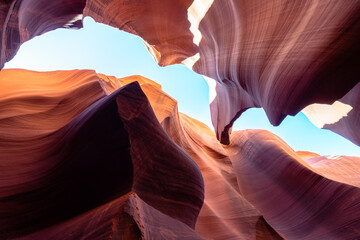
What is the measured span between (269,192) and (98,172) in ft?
14.1

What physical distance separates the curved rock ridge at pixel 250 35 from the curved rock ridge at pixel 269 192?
139 centimetres

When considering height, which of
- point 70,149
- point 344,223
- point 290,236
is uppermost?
point 70,149

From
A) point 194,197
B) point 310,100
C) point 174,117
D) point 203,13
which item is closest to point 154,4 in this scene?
point 203,13

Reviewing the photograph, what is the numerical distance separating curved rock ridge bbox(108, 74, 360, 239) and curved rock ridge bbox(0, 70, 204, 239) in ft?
5.65

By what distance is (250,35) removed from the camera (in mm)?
3275

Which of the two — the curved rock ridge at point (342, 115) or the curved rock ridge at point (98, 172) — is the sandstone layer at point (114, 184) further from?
the curved rock ridge at point (342, 115)

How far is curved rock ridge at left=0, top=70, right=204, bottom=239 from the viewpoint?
1.81 metres

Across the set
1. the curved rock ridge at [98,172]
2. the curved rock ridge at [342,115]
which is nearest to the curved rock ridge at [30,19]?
the curved rock ridge at [98,172]

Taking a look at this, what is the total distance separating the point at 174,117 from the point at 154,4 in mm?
2684

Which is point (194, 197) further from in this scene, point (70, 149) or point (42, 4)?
point (42, 4)

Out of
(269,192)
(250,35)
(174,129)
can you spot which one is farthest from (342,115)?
(174,129)

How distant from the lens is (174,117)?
596 cm

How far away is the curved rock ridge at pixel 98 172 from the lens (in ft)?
5.94

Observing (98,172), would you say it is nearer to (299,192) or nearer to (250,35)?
(250,35)
